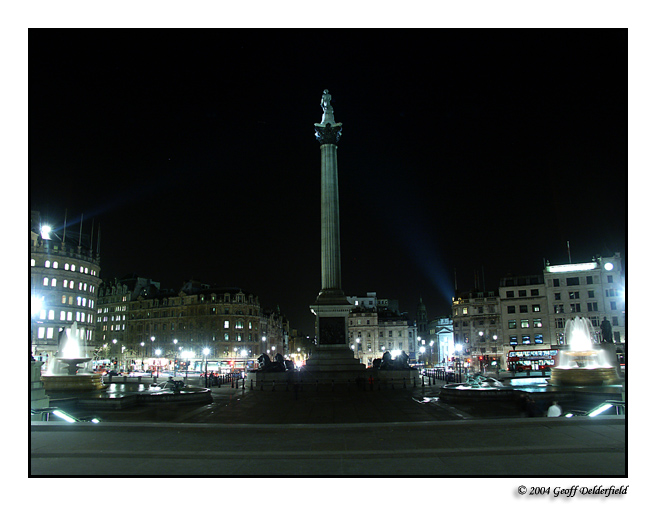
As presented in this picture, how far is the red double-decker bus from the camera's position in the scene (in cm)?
6981

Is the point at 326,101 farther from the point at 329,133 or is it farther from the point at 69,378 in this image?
the point at 69,378

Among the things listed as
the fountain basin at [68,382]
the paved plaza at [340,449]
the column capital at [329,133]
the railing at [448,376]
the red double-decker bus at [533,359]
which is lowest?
the red double-decker bus at [533,359]

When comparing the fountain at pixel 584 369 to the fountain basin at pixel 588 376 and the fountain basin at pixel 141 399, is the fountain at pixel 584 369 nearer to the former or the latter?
the fountain basin at pixel 588 376

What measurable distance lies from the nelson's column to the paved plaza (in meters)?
27.9

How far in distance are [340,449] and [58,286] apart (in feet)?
262

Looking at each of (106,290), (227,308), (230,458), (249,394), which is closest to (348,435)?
(230,458)

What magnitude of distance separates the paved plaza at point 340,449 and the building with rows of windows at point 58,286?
6316 cm

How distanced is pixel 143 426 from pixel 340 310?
32.8 m

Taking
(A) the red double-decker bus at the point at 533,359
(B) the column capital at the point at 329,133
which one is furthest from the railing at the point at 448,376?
(B) the column capital at the point at 329,133

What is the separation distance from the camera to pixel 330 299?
4769cm

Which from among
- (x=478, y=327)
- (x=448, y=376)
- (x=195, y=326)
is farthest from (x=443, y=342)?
(x=448, y=376)

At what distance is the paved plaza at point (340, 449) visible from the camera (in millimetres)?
10328

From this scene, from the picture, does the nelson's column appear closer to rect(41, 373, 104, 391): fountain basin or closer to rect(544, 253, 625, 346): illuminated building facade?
rect(41, 373, 104, 391): fountain basin

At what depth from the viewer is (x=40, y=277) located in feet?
249
